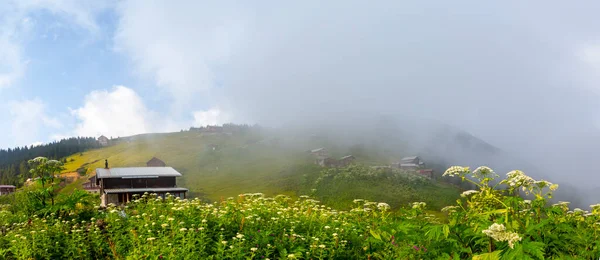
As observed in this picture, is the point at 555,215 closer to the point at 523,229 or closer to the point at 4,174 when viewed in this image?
the point at 523,229

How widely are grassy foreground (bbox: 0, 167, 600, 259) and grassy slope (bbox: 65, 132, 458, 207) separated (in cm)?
5246

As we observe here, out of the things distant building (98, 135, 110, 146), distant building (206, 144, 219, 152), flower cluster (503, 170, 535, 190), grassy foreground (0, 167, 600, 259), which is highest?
distant building (98, 135, 110, 146)

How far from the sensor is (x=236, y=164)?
10906cm

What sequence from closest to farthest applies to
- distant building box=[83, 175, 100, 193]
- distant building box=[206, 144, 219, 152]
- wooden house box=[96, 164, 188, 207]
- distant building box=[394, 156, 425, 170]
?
wooden house box=[96, 164, 188, 207], distant building box=[83, 175, 100, 193], distant building box=[394, 156, 425, 170], distant building box=[206, 144, 219, 152]

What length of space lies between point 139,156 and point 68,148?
35.3 metres

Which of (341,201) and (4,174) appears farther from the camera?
(4,174)

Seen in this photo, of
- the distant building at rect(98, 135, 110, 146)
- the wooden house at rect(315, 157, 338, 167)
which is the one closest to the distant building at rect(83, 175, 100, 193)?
the wooden house at rect(315, 157, 338, 167)

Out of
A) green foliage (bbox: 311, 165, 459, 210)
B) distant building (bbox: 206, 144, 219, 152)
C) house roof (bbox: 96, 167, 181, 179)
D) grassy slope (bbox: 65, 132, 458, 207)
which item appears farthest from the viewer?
distant building (bbox: 206, 144, 219, 152)

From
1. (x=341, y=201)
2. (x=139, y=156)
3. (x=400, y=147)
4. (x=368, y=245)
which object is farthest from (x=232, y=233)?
(x=139, y=156)

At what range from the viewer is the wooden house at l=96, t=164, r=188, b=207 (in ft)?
176

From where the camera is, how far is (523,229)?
6.65 metres

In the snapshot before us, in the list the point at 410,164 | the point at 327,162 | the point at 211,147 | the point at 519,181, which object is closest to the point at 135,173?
the point at 327,162

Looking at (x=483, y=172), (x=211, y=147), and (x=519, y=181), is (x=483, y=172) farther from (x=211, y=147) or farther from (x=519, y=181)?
(x=211, y=147)

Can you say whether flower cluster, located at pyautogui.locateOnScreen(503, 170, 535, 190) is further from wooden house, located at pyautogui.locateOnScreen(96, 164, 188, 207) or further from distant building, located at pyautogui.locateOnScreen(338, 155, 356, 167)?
distant building, located at pyautogui.locateOnScreen(338, 155, 356, 167)
